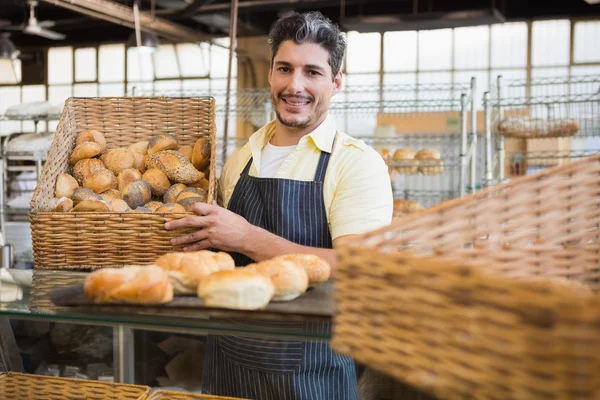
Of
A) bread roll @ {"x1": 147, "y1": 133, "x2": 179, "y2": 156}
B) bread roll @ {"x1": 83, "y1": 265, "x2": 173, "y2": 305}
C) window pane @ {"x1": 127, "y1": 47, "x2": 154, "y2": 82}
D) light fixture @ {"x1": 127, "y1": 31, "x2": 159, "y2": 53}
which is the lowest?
bread roll @ {"x1": 83, "y1": 265, "x2": 173, "y2": 305}

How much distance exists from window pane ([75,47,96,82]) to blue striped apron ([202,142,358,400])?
11.3m

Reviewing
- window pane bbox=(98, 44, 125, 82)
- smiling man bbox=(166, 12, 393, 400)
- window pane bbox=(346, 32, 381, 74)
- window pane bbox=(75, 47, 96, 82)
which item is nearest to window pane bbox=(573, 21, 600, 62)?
window pane bbox=(346, 32, 381, 74)

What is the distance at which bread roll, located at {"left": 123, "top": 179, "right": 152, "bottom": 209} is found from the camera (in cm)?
171

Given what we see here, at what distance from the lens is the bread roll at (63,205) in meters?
1.60

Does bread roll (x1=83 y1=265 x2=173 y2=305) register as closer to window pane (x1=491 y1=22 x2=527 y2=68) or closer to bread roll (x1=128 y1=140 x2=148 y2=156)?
bread roll (x1=128 y1=140 x2=148 y2=156)

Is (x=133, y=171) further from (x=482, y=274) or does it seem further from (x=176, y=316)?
(x=482, y=274)

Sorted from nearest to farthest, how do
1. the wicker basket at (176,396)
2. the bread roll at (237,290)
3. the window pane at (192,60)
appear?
1. the bread roll at (237,290)
2. the wicker basket at (176,396)
3. the window pane at (192,60)

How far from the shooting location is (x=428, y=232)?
832 mm

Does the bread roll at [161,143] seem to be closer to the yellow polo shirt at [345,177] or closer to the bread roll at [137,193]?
the bread roll at [137,193]

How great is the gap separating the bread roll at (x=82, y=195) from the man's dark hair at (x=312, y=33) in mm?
642

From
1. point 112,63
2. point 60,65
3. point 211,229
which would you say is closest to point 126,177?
point 211,229

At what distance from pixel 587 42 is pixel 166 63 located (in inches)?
286

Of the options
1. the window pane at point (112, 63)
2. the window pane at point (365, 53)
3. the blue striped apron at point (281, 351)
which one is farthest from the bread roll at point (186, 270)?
the window pane at point (112, 63)

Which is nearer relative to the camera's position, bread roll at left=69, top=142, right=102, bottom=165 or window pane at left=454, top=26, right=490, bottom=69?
bread roll at left=69, top=142, right=102, bottom=165
